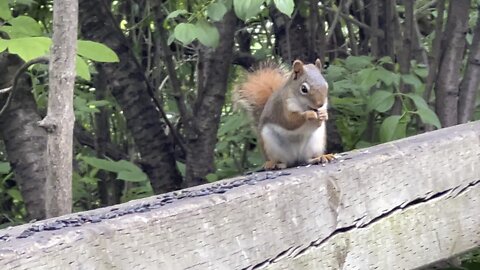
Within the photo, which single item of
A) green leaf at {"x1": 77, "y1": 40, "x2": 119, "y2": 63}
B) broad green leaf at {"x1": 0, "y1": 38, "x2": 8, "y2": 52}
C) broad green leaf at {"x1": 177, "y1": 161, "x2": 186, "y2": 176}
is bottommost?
broad green leaf at {"x1": 177, "y1": 161, "x2": 186, "y2": 176}

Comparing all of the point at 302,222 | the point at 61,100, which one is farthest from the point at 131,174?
the point at 302,222

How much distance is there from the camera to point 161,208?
86 centimetres

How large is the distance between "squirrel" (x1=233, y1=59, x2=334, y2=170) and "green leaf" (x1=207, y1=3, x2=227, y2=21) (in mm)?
239

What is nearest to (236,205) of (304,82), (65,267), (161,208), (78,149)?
(161,208)

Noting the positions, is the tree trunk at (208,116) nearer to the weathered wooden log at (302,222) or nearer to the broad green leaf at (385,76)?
the broad green leaf at (385,76)

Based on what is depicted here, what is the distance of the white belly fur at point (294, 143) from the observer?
5.62ft

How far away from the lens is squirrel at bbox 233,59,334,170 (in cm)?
173

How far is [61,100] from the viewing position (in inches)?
41.3

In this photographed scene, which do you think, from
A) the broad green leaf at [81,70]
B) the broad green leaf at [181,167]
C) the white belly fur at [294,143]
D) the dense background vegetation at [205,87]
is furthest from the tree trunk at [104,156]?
the broad green leaf at [81,70]

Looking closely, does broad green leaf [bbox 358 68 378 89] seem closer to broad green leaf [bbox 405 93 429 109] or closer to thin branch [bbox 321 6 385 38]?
broad green leaf [bbox 405 93 429 109]

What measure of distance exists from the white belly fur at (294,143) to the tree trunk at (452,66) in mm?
345

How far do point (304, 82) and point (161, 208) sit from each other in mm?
917

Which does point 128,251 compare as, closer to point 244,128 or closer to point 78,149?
point 244,128

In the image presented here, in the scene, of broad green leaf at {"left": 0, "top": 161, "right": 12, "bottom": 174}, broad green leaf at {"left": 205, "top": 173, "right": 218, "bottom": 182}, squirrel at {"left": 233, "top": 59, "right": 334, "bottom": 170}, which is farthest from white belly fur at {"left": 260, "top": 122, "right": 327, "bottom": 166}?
broad green leaf at {"left": 0, "top": 161, "right": 12, "bottom": 174}
